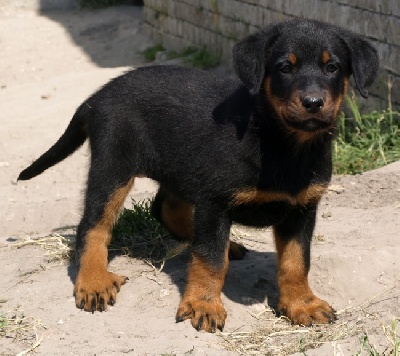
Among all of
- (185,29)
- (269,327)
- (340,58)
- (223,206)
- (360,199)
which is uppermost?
(340,58)

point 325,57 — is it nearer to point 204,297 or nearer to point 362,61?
point 362,61

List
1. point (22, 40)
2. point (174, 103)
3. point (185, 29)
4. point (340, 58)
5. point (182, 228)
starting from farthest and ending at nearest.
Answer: point (22, 40) → point (185, 29) → point (182, 228) → point (174, 103) → point (340, 58)

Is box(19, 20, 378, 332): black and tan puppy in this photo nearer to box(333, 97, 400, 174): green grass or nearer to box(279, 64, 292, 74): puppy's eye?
box(279, 64, 292, 74): puppy's eye

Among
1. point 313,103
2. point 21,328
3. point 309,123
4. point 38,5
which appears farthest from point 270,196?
point 38,5

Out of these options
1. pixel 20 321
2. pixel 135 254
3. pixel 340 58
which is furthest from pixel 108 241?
pixel 340 58

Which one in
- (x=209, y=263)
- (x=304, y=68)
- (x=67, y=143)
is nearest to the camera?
(x=304, y=68)

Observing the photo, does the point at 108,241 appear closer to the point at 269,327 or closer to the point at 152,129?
the point at 152,129

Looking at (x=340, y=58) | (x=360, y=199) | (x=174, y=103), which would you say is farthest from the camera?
(x=360, y=199)
